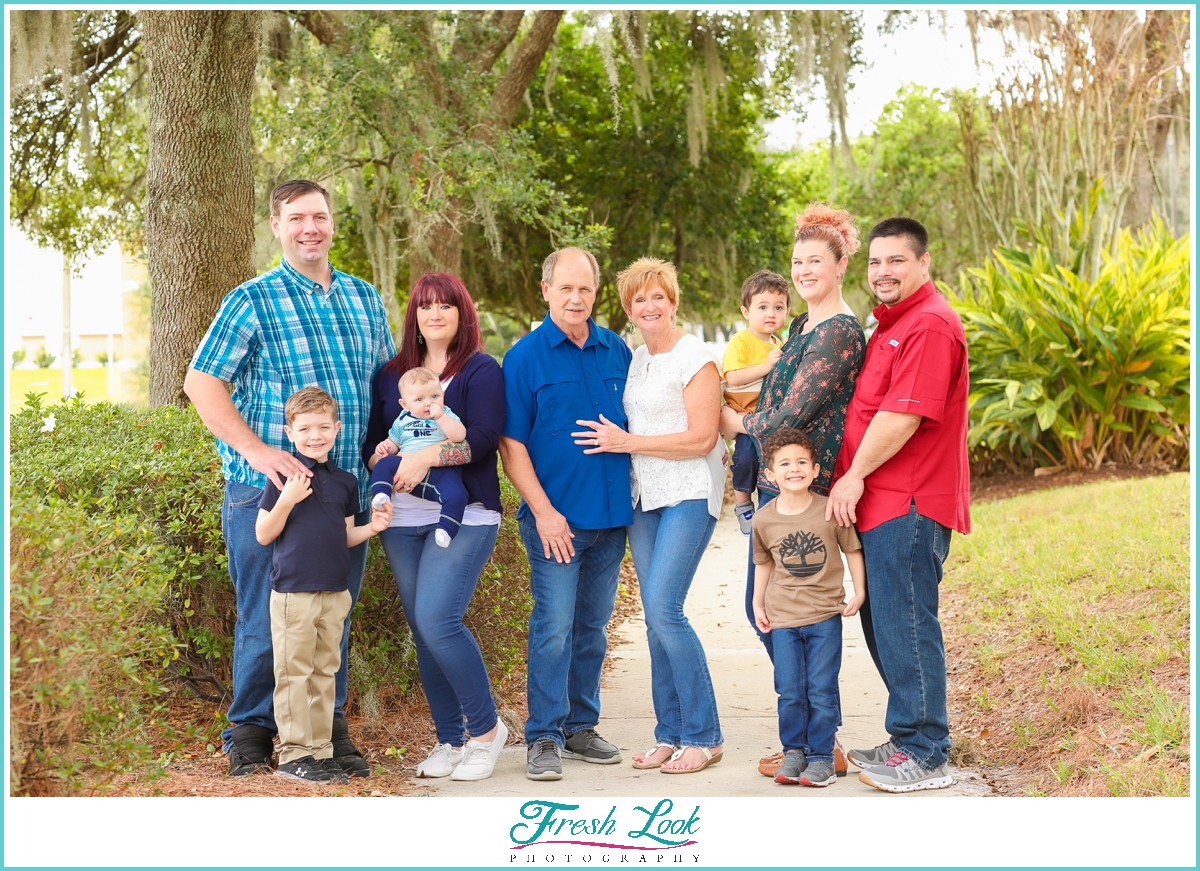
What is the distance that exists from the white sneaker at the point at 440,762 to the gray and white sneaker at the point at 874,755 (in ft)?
4.84

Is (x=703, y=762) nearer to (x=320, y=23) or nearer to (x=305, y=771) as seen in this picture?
(x=305, y=771)

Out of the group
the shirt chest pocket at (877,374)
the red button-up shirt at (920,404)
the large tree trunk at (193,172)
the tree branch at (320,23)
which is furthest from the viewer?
the tree branch at (320,23)

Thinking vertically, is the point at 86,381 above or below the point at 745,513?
below

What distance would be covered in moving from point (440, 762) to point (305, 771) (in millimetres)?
517

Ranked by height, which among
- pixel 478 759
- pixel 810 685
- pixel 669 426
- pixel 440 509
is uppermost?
pixel 669 426

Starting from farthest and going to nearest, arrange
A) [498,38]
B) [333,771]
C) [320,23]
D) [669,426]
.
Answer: [498,38], [320,23], [669,426], [333,771]

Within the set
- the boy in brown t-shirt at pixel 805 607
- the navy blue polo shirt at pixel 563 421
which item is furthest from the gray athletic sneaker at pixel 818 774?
the navy blue polo shirt at pixel 563 421

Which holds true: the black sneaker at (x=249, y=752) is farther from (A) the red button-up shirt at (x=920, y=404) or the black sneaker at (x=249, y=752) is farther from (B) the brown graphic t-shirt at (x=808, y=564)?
(A) the red button-up shirt at (x=920, y=404)

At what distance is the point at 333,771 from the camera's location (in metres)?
3.76

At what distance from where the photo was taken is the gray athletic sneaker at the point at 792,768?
3.77 metres

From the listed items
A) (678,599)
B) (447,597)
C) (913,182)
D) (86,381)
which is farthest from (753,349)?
(86,381)

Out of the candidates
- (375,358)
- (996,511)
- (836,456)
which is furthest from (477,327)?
(996,511)

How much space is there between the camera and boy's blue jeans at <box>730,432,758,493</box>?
4.12m

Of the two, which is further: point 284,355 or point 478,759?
point 478,759
